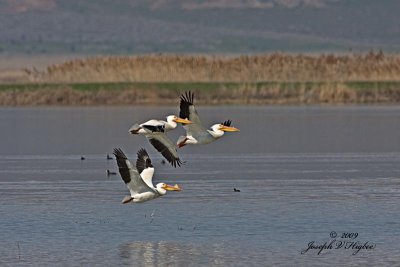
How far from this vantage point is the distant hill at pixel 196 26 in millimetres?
104062

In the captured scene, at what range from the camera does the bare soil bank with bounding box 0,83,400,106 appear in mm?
37312

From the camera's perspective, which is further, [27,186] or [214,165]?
[214,165]

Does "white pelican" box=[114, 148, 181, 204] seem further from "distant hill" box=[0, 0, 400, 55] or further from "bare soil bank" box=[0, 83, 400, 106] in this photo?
"distant hill" box=[0, 0, 400, 55]

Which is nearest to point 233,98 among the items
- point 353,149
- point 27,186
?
point 353,149

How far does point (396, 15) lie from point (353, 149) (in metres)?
88.9

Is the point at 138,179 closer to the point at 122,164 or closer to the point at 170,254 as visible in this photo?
the point at 122,164

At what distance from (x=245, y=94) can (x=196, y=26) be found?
77715 millimetres

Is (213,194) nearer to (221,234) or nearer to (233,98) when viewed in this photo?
(221,234)

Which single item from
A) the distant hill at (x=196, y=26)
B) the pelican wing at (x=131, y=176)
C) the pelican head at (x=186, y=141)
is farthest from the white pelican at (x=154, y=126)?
the distant hill at (x=196, y=26)

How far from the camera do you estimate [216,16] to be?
119000 mm

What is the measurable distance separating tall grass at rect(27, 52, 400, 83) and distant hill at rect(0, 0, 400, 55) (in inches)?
2379

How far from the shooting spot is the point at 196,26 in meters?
115

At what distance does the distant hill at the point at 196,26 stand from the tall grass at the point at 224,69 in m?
60.4

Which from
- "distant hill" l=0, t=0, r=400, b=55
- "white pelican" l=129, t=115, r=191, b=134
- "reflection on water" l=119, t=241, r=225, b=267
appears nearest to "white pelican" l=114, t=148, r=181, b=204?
"white pelican" l=129, t=115, r=191, b=134
